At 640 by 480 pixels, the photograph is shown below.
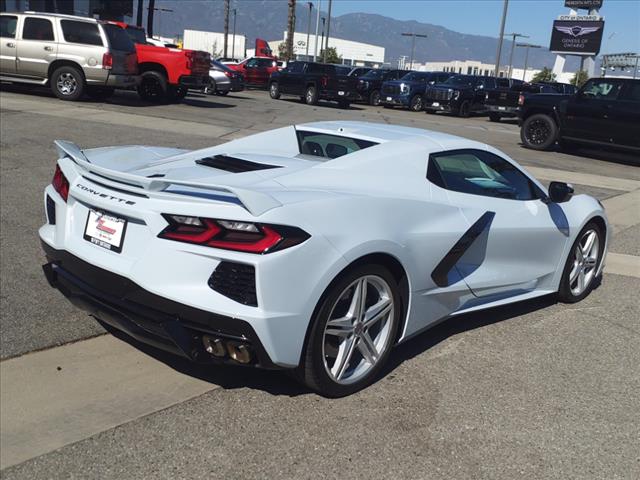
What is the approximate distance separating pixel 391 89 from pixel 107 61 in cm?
1557

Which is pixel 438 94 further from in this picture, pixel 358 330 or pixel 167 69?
pixel 358 330

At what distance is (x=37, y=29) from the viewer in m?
16.8

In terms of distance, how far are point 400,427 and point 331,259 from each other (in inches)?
35.8

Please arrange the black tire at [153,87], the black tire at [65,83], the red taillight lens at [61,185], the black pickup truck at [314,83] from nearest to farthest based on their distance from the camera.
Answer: the red taillight lens at [61,185]
the black tire at [65,83]
the black tire at [153,87]
the black pickup truck at [314,83]

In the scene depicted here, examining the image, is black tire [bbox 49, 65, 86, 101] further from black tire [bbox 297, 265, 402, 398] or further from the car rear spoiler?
black tire [bbox 297, 265, 402, 398]

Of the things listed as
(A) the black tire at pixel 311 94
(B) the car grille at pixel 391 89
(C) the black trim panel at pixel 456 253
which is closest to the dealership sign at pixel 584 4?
(B) the car grille at pixel 391 89

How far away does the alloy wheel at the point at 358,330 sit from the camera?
3.52 metres

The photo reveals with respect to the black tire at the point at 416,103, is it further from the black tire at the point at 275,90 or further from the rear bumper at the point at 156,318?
the rear bumper at the point at 156,318

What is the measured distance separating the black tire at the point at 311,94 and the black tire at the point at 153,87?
8711mm

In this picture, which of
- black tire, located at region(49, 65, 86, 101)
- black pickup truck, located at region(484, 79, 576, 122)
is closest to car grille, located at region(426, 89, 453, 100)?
black pickup truck, located at region(484, 79, 576, 122)

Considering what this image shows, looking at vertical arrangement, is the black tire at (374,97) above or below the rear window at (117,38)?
below

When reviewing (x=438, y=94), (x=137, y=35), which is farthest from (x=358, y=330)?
(x=438, y=94)

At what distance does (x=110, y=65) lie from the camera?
16.4 meters

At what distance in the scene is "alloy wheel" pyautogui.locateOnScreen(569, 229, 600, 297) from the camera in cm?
537
